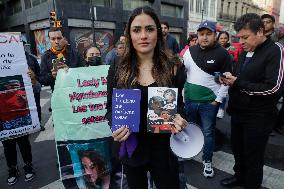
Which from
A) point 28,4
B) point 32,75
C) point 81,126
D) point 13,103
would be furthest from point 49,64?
point 28,4

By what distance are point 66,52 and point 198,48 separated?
180 centimetres

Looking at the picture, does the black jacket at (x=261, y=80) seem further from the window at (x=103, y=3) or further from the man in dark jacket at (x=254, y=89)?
the window at (x=103, y=3)

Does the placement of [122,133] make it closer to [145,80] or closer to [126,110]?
[126,110]

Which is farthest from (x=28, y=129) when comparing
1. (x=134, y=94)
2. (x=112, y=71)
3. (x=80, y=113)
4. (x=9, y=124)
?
(x=134, y=94)

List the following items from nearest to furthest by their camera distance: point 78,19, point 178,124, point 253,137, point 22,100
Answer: point 178,124 → point 253,137 → point 22,100 → point 78,19

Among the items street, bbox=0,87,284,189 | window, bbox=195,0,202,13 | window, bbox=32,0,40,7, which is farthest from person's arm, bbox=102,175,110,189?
window, bbox=195,0,202,13

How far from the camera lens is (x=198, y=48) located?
131 inches

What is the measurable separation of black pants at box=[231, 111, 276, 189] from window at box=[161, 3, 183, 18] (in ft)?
72.3

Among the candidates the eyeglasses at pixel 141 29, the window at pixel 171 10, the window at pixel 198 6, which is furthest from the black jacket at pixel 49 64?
the window at pixel 198 6

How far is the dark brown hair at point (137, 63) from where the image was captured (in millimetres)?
1795

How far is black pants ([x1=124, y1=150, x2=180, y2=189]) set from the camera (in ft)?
6.18

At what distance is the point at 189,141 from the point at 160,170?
311 millimetres

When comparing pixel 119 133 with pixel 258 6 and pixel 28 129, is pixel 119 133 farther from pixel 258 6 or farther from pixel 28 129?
pixel 258 6

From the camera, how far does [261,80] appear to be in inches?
102
